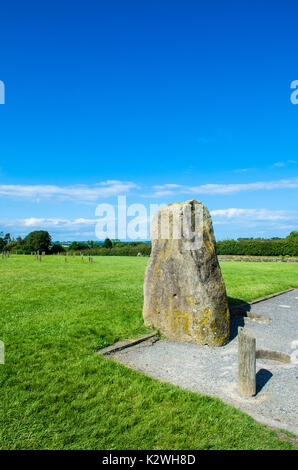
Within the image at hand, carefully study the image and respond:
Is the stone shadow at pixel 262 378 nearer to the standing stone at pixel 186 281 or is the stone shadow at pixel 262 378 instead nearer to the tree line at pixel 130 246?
the standing stone at pixel 186 281

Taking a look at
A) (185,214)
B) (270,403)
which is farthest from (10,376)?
(185,214)

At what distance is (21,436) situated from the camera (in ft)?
12.0

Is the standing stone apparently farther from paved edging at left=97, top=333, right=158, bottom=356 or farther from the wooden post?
the wooden post

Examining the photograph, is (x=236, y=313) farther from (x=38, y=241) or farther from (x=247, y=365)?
(x=38, y=241)

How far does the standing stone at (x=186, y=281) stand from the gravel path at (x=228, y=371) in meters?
0.40

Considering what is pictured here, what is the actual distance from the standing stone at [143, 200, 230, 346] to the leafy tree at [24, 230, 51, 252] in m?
60.7

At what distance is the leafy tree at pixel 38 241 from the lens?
63.7 meters

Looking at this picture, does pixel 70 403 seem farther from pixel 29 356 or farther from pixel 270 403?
pixel 270 403

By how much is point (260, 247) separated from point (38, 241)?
4564 cm

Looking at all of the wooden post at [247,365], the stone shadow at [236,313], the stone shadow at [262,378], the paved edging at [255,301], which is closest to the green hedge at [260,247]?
the paved edging at [255,301]

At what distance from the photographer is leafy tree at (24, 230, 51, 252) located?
209 feet

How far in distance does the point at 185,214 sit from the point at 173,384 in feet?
13.4
